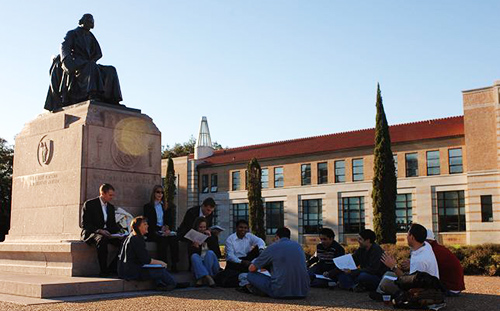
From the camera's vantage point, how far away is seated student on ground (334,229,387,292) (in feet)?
35.8

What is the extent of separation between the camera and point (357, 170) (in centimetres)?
4281

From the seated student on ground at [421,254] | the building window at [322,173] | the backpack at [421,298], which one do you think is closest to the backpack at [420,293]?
the backpack at [421,298]

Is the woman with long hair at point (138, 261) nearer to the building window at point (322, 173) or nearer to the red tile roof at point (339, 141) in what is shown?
the red tile roof at point (339, 141)

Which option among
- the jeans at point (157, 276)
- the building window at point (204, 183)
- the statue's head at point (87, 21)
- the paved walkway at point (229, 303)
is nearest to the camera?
the paved walkway at point (229, 303)

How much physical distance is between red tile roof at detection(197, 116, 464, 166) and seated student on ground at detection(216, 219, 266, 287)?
29445 millimetres

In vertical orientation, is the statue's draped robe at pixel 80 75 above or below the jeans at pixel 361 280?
above

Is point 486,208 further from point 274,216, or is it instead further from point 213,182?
point 213,182

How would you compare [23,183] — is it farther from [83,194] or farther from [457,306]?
[457,306]

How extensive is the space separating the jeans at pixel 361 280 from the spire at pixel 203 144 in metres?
43.4

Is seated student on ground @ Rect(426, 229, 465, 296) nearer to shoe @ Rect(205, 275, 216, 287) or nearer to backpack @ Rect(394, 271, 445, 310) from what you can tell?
backpack @ Rect(394, 271, 445, 310)

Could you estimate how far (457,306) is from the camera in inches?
353

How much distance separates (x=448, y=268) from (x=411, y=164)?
103ft

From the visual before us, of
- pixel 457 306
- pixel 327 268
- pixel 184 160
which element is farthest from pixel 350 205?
pixel 457 306

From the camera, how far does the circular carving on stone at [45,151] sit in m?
12.6
